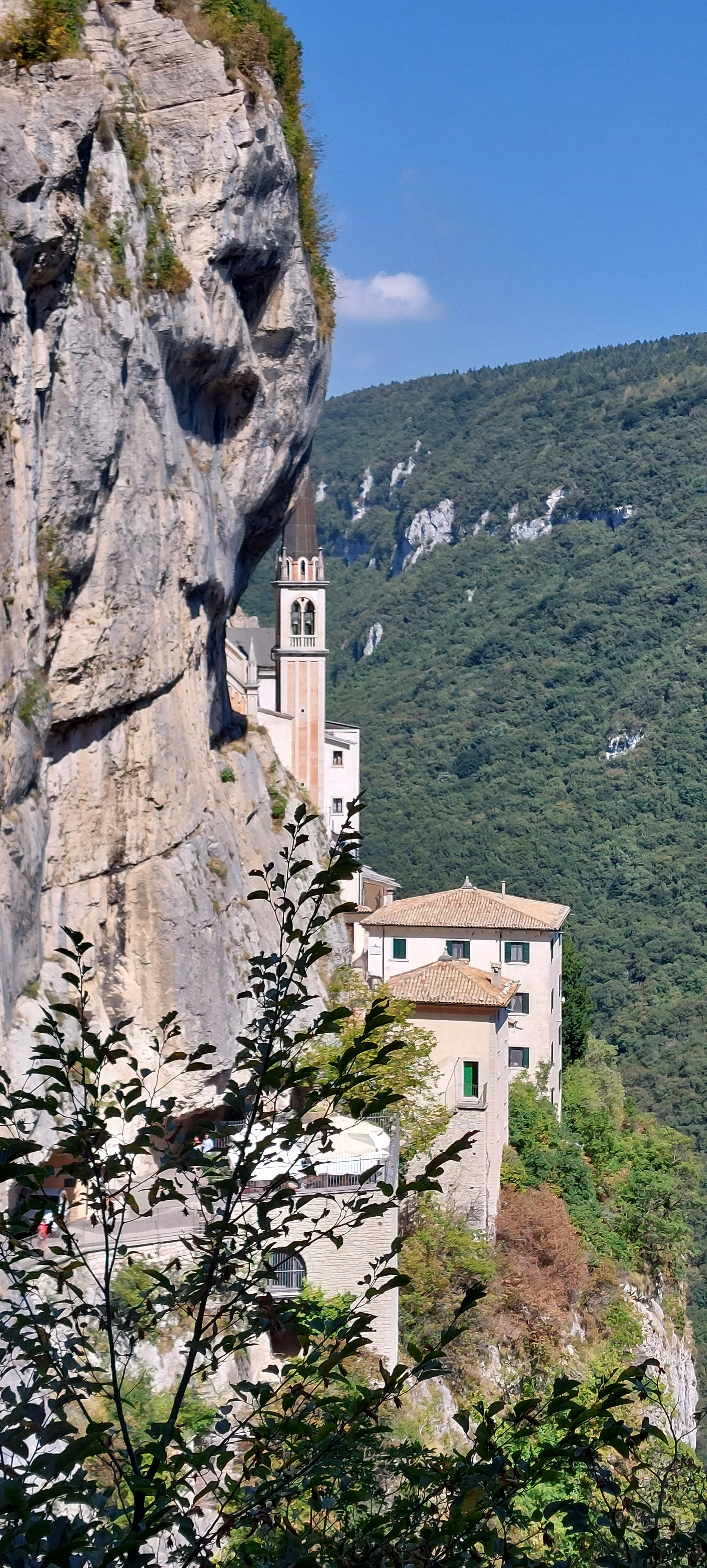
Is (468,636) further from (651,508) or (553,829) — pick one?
(553,829)

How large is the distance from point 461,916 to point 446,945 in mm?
765

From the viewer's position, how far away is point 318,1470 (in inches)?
196

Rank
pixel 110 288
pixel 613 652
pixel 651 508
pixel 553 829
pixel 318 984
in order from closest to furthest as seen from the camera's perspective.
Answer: pixel 110 288
pixel 318 984
pixel 553 829
pixel 613 652
pixel 651 508

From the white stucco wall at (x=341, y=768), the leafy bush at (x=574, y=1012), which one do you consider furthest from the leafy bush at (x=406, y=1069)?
the white stucco wall at (x=341, y=768)

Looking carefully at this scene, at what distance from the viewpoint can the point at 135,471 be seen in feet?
60.5

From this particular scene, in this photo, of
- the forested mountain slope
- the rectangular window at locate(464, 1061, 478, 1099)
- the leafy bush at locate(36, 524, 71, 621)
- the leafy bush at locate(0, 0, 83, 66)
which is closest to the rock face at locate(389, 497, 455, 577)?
the forested mountain slope

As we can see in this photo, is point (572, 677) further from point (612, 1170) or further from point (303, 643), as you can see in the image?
point (612, 1170)

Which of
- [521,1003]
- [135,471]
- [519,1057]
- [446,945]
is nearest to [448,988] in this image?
[446,945]

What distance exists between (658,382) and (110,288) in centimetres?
15594

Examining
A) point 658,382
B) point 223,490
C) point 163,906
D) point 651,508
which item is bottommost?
point 163,906

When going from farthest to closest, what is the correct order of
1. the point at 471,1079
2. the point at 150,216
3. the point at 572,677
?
the point at 572,677 → the point at 471,1079 → the point at 150,216

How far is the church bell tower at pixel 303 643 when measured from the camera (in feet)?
172

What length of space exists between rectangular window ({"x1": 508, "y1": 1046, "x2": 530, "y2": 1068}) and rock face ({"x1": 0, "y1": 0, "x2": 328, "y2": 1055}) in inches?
452

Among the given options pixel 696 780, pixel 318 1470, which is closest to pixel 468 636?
pixel 696 780
